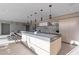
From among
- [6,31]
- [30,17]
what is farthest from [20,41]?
[30,17]

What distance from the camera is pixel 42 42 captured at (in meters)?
1.39

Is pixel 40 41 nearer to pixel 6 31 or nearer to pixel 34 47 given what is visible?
pixel 34 47

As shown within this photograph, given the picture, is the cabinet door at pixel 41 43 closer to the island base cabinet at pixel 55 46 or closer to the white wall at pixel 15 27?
the island base cabinet at pixel 55 46

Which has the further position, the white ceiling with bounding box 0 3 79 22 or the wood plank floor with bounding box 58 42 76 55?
the wood plank floor with bounding box 58 42 76 55

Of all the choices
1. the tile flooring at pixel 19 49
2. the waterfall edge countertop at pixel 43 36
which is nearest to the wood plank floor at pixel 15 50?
the tile flooring at pixel 19 49

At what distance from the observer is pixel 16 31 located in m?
1.42

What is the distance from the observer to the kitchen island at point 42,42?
4.42ft

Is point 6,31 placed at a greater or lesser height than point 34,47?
greater

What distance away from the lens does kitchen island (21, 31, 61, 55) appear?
4.42 ft

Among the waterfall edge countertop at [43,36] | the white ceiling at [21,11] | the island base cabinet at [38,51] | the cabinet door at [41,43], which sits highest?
the white ceiling at [21,11]

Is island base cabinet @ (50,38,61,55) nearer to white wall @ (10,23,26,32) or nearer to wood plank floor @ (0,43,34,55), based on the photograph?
wood plank floor @ (0,43,34,55)

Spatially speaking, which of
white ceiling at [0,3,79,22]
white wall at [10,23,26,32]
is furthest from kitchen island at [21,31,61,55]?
white ceiling at [0,3,79,22]

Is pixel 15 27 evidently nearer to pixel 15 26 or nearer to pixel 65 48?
pixel 15 26
